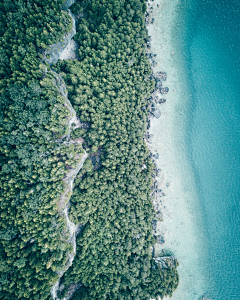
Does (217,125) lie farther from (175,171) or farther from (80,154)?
(80,154)

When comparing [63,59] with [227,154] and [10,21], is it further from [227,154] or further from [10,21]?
[227,154]

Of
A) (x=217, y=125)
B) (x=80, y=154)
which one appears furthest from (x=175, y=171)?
(x=80, y=154)

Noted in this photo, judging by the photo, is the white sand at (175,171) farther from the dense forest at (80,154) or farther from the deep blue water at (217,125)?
the dense forest at (80,154)

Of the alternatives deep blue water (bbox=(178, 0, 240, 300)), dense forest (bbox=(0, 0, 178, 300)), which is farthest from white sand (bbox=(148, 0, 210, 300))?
dense forest (bbox=(0, 0, 178, 300))

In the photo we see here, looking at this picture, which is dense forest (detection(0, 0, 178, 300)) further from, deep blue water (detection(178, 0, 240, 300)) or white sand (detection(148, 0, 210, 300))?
deep blue water (detection(178, 0, 240, 300))

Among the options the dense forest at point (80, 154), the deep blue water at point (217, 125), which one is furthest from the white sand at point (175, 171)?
the dense forest at point (80, 154)

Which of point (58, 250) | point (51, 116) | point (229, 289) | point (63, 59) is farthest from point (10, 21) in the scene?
point (229, 289)
